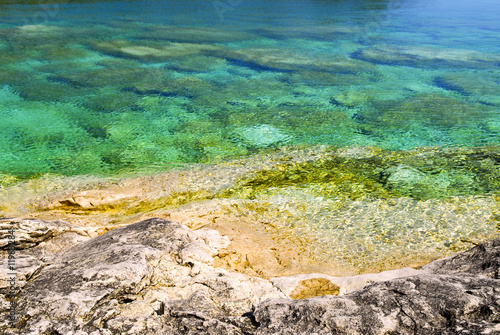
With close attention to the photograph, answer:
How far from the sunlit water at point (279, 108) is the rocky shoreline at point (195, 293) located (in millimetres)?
1345

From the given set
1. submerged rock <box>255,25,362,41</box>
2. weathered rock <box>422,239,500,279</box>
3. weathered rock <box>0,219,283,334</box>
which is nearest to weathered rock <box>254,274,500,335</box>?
weathered rock <box>422,239,500,279</box>

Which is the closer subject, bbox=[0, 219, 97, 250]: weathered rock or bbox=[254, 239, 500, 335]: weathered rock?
bbox=[254, 239, 500, 335]: weathered rock

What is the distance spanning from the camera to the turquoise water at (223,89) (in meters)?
6.36

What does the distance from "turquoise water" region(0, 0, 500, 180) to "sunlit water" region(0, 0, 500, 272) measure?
0.13 ft

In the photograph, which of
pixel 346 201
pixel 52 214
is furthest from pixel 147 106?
pixel 346 201

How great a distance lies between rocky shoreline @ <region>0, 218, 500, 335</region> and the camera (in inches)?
86.8

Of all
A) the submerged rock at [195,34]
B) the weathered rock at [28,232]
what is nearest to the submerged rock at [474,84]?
the submerged rock at [195,34]

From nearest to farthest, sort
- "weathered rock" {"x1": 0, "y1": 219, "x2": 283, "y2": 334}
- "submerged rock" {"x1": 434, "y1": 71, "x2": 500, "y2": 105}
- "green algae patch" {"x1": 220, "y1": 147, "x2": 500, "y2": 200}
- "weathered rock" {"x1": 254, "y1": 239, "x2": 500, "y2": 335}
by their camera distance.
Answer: "weathered rock" {"x1": 254, "y1": 239, "x2": 500, "y2": 335} < "weathered rock" {"x1": 0, "y1": 219, "x2": 283, "y2": 334} < "green algae patch" {"x1": 220, "y1": 147, "x2": 500, "y2": 200} < "submerged rock" {"x1": 434, "y1": 71, "x2": 500, "y2": 105}

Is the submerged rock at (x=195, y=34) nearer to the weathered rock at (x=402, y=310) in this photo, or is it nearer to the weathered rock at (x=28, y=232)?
the weathered rock at (x=28, y=232)

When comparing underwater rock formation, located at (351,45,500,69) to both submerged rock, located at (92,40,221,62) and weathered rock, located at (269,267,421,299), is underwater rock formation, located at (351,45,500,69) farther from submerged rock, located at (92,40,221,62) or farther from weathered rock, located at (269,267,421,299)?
weathered rock, located at (269,267,421,299)

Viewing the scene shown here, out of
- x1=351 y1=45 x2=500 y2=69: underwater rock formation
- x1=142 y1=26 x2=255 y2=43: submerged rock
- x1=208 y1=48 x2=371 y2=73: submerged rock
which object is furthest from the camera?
x1=142 y1=26 x2=255 y2=43: submerged rock

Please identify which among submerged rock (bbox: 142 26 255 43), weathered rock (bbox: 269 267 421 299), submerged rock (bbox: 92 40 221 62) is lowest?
weathered rock (bbox: 269 267 421 299)

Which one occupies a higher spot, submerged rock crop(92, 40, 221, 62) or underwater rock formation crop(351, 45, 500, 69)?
submerged rock crop(92, 40, 221, 62)

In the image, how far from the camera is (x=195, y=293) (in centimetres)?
279
